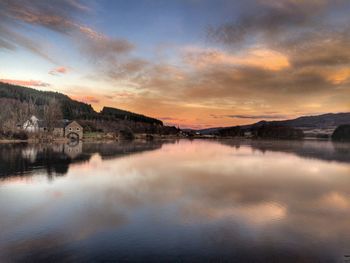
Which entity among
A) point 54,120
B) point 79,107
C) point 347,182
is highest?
point 79,107

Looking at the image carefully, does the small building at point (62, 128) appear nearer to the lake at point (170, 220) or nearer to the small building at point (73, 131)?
the small building at point (73, 131)

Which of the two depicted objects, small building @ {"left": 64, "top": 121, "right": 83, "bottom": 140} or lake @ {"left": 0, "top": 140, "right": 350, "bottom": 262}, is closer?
lake @ {"left": 0, "top": 140, "right": 350, "bottom": 262}

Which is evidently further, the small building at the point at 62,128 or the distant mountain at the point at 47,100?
the distant mountain at the point at 47,100

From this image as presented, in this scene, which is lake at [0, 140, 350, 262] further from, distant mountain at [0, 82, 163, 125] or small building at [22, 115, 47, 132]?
distant mountain at [0, 82, 163, 125]

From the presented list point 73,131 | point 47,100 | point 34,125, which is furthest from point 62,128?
point 47,100

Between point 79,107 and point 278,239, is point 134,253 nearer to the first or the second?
point 278,239

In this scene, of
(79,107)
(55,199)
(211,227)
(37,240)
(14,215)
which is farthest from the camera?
(79,107)

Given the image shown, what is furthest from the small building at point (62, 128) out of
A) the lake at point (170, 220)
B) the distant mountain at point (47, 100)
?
the lake at point (170, 220)

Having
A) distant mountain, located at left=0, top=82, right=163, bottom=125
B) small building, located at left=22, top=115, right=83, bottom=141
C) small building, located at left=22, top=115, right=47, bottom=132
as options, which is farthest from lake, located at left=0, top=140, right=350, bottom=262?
distant mountain, located at left=0, top=82, right=163, bottom=125

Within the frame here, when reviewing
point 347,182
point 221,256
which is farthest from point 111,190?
point 347,182

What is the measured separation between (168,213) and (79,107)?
170881 mm

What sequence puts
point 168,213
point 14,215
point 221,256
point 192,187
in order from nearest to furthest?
point 221,256
point 14,215
point 168,213
point 192,187

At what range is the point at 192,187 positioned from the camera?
49.1 ft

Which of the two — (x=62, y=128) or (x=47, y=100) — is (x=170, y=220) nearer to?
(x=62, y=128)
